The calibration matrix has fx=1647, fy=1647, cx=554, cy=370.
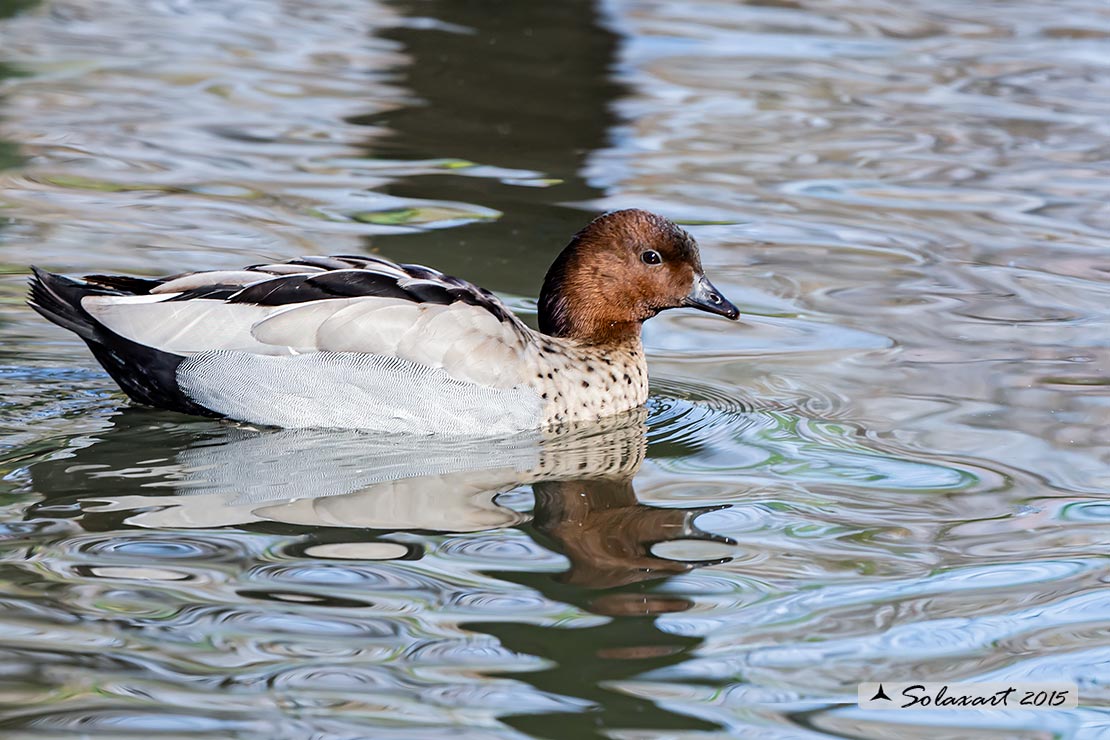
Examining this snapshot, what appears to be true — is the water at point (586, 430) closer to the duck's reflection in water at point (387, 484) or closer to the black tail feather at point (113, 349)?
the duck's reflection in water at point (387, 484)

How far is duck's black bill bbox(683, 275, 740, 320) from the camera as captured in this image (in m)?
7.75

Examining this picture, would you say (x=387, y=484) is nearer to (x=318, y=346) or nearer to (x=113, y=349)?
(x=318, y=346)

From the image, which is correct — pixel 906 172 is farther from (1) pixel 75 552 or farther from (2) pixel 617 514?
(1) pixel 75 552

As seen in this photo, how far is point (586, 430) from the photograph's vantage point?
7426 millimetres

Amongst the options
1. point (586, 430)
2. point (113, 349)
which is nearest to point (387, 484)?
point (586, 430)

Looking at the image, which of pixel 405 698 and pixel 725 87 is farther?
pixel 725 87

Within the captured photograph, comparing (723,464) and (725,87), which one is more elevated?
(725,87)

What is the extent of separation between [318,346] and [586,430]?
4.18ft

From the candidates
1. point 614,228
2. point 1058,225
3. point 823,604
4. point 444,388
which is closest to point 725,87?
point 1058,225

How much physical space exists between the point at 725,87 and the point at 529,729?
10498 mm

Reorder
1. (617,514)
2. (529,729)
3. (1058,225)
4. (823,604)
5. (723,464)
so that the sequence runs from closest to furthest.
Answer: (529,729) → (823,604) → (617,514) → (723,464) → (1058,225)

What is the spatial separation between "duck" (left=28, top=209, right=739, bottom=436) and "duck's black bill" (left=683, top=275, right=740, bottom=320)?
91 cm

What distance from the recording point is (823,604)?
539 centimetres

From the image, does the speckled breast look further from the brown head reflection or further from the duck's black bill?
the brown head reflection
